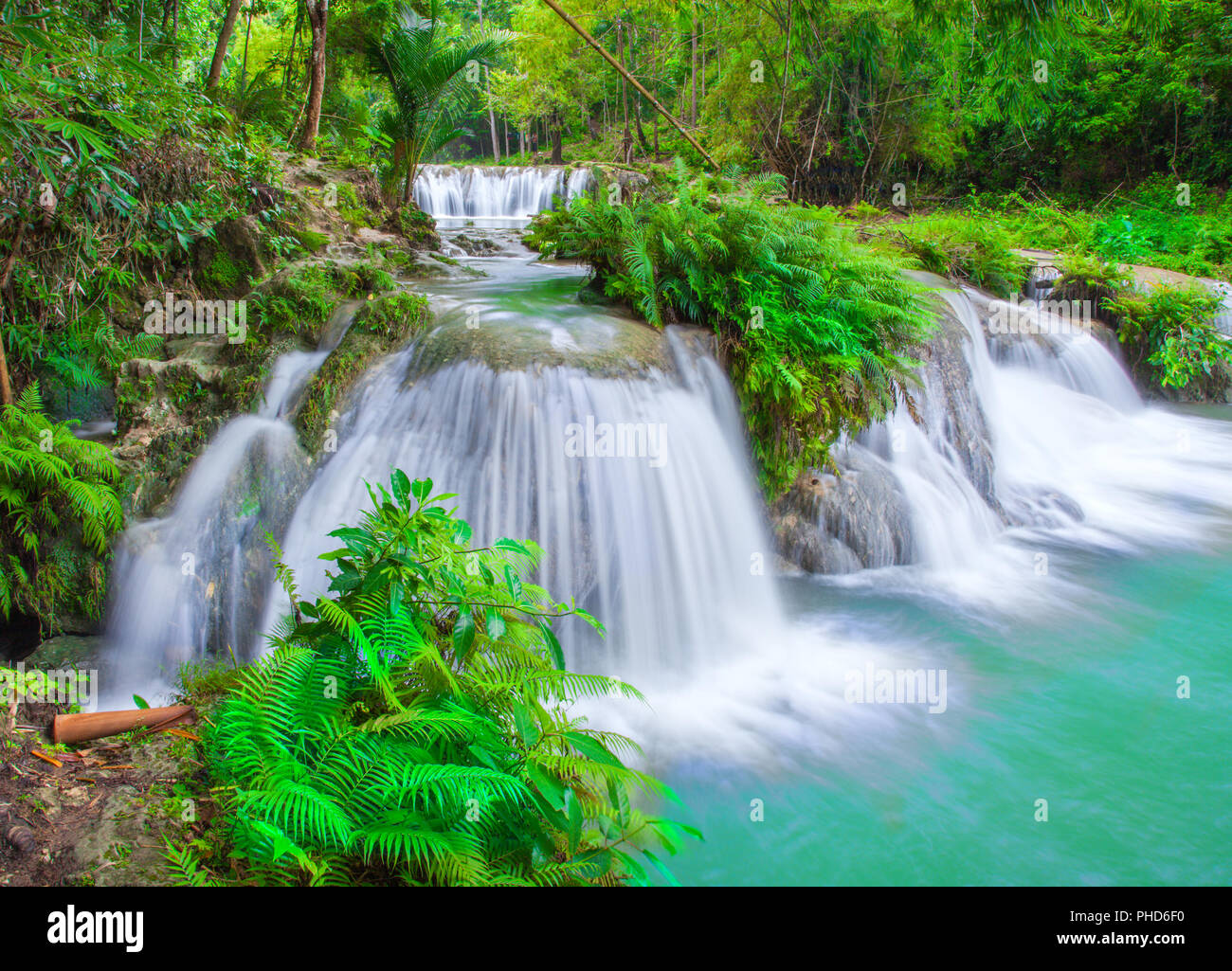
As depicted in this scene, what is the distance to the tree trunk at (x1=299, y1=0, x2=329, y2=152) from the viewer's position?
972 centimetres

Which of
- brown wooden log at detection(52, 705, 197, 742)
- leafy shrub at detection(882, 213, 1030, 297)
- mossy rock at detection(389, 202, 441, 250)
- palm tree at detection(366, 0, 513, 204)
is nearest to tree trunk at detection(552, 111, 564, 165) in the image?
mossy rock at detection(389, 202, 441, 250)

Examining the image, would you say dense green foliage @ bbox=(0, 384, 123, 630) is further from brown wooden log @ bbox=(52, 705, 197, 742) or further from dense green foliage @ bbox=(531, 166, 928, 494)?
dense green foliage @ bbox=(531, 166, 928, 494)

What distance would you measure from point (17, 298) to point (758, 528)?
6.77m

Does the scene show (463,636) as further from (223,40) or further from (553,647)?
(223,40)

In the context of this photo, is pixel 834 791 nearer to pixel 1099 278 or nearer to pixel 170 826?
pixel 170 826

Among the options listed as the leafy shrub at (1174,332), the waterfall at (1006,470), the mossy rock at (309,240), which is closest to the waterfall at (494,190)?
the mossy rock at (309,240)

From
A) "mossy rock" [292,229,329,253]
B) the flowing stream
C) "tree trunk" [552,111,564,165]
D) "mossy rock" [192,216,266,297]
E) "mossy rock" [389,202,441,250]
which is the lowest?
the flowing stream

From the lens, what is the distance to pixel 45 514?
5.02 metres

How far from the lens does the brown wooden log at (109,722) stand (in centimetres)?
287

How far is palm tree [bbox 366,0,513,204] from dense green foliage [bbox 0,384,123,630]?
751 cm

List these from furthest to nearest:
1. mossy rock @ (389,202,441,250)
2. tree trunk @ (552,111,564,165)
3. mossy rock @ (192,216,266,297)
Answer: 1. tree trunk @ (552,111,564,165)
2. mossy rock @ (389,202,441,250)
3. mossy rock @ (192,216,266,297)

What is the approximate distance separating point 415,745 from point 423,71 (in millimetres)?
10479

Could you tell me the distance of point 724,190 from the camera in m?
8.60

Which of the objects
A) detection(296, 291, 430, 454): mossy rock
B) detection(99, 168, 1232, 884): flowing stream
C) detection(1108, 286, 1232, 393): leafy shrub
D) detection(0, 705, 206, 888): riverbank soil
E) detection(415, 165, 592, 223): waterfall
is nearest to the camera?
detection(0, 705, 206, 888): riverbank soil
